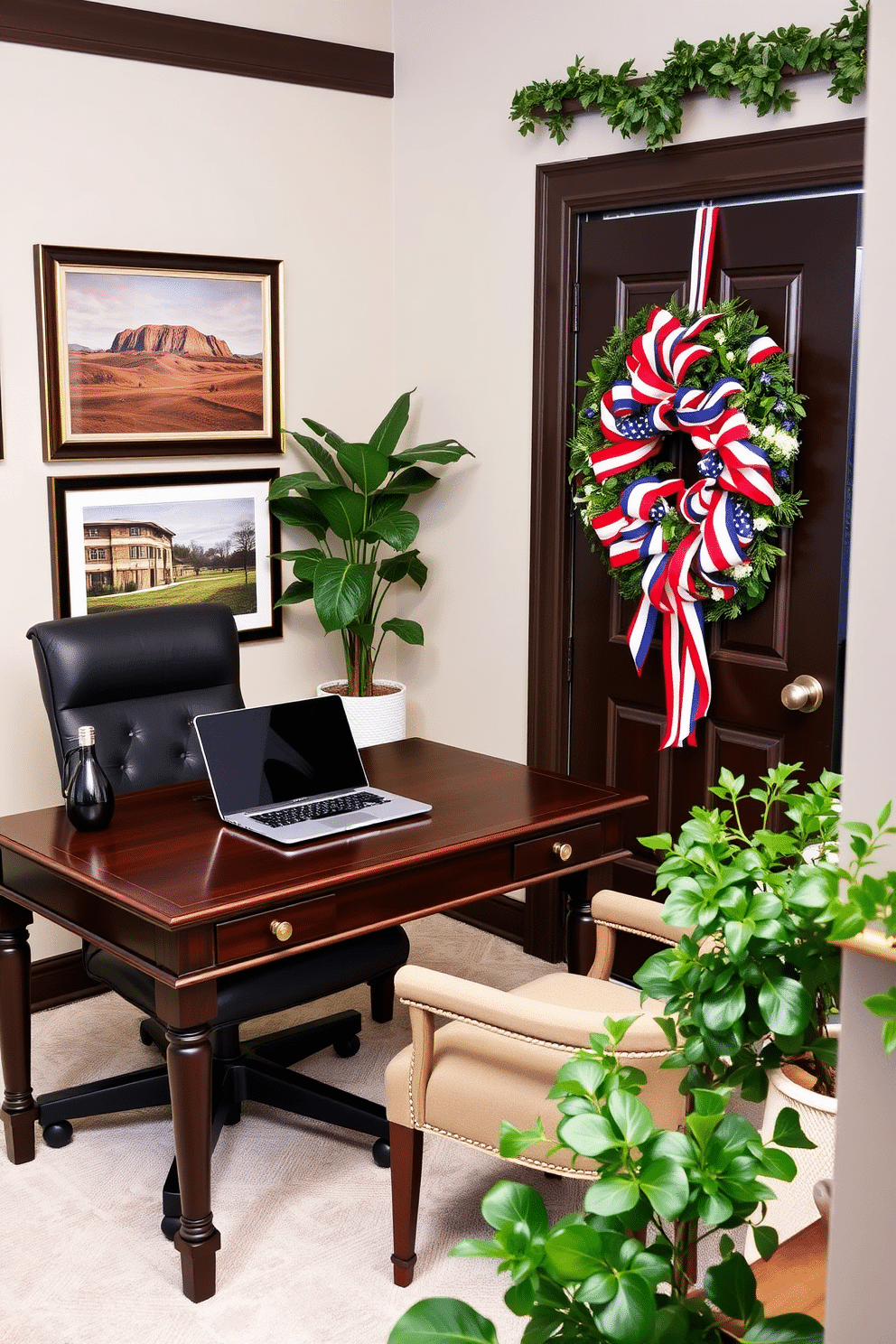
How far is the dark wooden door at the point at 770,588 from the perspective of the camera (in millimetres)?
3215

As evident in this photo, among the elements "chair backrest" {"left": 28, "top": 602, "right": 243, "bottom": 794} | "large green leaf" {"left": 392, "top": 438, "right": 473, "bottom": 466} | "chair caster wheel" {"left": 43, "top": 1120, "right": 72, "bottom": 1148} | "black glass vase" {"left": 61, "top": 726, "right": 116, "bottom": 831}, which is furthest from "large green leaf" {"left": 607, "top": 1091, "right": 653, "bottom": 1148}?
"large green leaf" {"left": 392, "top": 438, "right": 473, "bottom": 466}

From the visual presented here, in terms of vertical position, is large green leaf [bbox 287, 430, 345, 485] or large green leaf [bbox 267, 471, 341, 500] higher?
large green leaf [bbox 287, 430, 345, 485]

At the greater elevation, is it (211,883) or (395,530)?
(395,530)

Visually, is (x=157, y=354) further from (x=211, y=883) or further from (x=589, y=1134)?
(x=589, y=1134)

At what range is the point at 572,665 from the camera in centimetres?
400

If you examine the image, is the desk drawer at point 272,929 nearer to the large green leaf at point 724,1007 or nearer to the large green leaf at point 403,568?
Result: the large green leaf at point 724,1007

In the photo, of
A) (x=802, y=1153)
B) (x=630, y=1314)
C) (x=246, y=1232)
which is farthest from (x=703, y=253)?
(x=630, y=1314)

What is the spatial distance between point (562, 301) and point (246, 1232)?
260cm

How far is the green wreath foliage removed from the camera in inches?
128

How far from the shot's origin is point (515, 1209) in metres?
0.91

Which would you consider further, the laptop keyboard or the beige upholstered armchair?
the laptop keyboard

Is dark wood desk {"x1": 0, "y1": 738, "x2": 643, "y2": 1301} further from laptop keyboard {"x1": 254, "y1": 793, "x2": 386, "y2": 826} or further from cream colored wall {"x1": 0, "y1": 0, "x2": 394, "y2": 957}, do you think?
cream colored wall {"x1": 0, "y1": 0, "x2": 394, "y2": 957}

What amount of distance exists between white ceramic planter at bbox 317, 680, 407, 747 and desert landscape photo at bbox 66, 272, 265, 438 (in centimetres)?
91

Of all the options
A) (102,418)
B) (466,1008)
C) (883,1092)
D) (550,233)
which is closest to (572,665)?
(550,233)
